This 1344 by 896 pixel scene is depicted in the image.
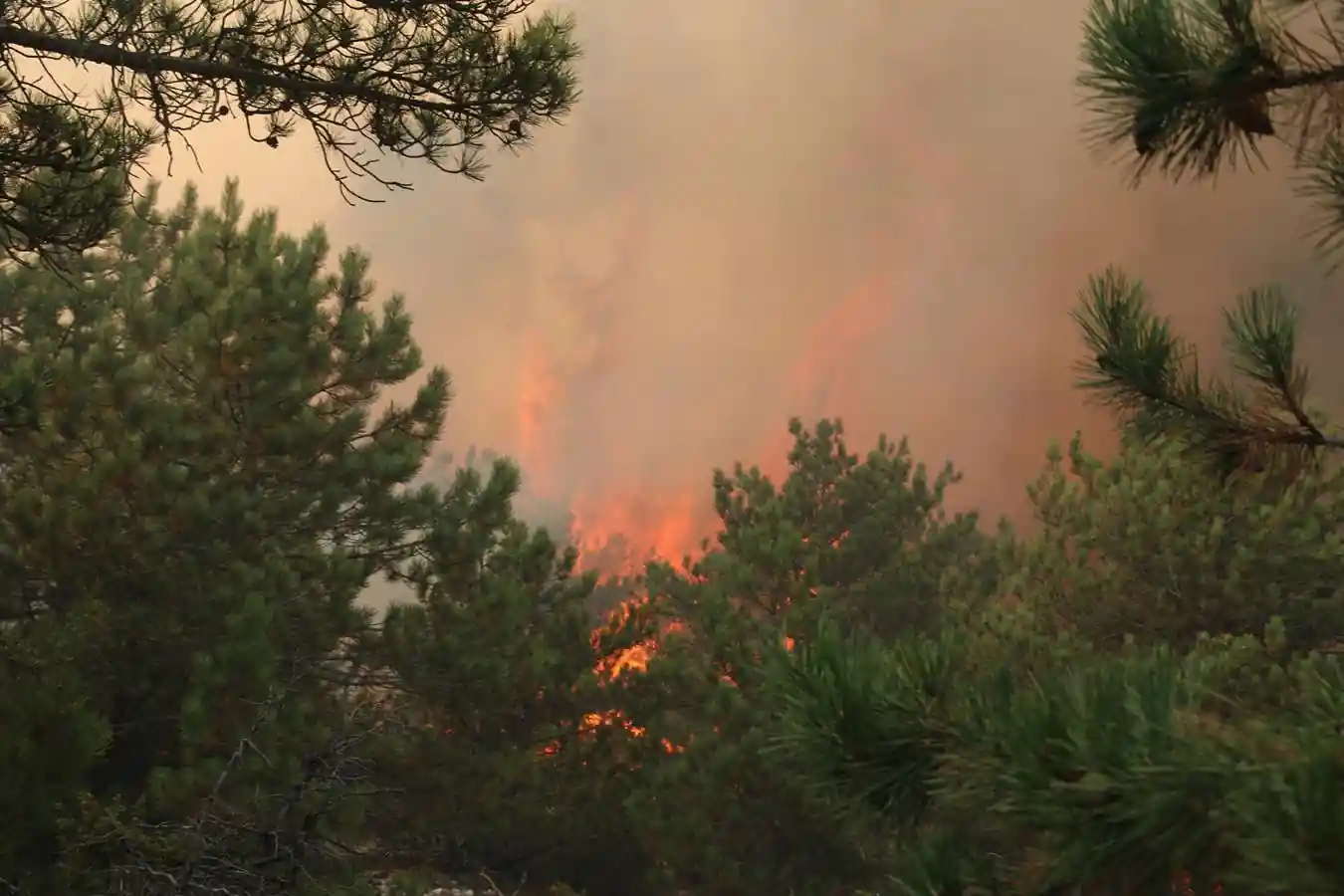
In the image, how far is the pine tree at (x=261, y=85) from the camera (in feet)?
12.2

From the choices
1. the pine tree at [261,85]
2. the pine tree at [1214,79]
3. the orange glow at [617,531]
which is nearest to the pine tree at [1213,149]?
the pine tree at [1214,79]

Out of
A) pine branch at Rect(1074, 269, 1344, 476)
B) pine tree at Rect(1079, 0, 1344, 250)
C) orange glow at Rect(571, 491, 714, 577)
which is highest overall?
orange glow at Rect(571, 491, 714, 577)

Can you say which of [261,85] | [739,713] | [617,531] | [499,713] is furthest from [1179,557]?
[617,531]

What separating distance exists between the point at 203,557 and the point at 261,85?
3.13m

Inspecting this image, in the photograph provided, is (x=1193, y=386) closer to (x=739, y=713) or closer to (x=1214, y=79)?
(x=1214, y=79)

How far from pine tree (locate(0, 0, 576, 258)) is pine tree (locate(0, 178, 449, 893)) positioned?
0.44m

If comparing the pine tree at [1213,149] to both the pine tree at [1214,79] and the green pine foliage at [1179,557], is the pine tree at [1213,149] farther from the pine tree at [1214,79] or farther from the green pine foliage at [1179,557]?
the green pine foliage at [1179,557]

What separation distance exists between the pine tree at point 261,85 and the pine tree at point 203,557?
44 cm

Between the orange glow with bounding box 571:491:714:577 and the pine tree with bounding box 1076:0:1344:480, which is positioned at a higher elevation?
the orange glow with bounding box 571:491:714:577

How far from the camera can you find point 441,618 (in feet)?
22.4

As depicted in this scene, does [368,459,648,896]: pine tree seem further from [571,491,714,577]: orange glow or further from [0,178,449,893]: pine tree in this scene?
[571,491,714,577]: orange glow

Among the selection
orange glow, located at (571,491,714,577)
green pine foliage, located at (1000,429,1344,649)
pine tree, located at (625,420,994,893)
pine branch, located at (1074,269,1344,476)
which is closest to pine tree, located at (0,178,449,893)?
pine tree, located at (625,420,994,893)

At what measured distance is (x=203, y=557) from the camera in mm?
5773

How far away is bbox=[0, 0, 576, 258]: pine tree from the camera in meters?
3.72
